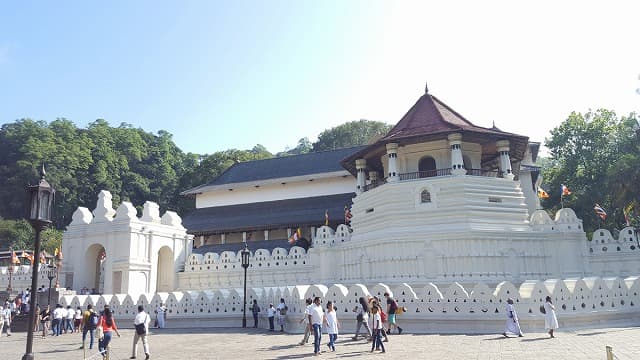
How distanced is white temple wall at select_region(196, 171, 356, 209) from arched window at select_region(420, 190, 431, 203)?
45.7ft

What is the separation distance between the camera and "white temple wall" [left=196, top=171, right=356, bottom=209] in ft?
136

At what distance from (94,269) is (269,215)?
44.4 ft

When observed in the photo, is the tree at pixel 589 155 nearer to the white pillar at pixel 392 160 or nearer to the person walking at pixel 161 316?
the white pillar at pixel 392 160

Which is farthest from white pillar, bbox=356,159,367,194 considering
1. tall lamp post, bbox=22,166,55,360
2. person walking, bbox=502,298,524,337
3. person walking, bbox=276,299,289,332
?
tall lamp post, bbox=22,166,55,360

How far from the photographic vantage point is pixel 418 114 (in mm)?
30266

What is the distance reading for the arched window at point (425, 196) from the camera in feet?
87.9

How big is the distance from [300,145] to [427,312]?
9971cm

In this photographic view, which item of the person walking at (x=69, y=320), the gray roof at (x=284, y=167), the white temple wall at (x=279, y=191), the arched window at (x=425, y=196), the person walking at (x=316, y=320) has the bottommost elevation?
the person walking at (x=69, y=320)

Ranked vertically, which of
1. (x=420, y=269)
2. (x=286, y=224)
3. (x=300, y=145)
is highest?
(x=300, y=145)

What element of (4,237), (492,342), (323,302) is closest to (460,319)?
(492,342)

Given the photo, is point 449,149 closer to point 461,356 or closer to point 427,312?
point 427,312

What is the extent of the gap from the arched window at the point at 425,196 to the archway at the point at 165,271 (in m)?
15.9

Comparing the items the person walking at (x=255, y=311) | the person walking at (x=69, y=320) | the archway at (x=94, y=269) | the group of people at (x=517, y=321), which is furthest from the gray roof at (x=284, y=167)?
the group of people at (x=517, y=321)

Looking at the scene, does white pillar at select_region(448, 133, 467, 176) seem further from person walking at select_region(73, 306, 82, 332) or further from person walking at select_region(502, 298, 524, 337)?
person walking at select_region(73, 306, 82, 332)
